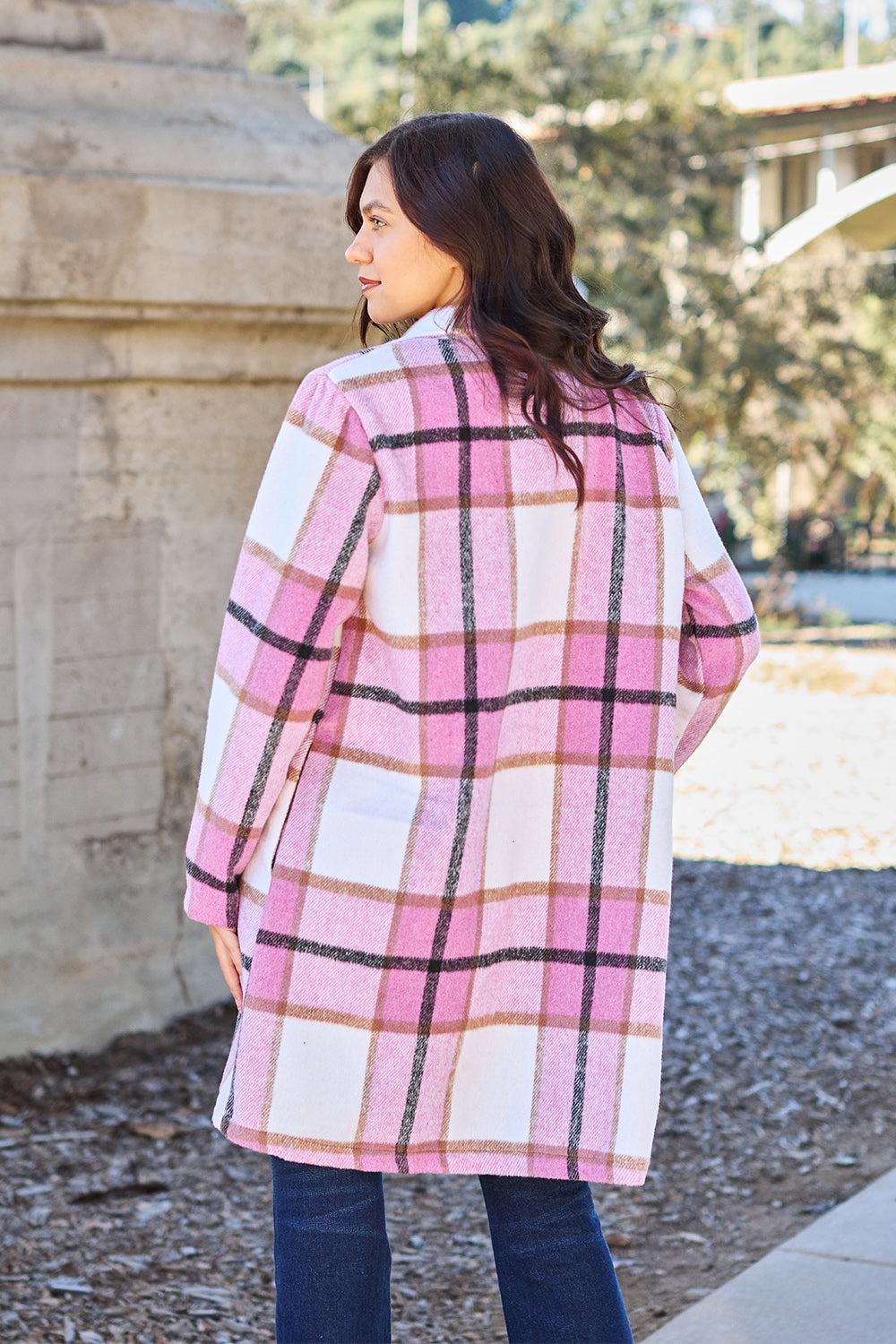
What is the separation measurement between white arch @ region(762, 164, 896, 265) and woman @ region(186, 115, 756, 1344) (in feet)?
69.9

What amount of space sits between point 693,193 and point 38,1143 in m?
13.6

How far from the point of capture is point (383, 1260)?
1.87 meters

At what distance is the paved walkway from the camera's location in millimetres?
2691

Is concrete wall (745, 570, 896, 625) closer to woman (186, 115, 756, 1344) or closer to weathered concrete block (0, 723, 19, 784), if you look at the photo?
weathered concrete block (0, 723, 19, 784)

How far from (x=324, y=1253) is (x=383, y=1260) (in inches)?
3.3

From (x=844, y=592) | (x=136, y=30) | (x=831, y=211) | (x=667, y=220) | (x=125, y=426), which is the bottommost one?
(x=844, y=592)

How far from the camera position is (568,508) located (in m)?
1.89

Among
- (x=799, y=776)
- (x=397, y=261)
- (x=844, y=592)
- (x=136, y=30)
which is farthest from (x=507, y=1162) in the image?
(x=844, y=592)

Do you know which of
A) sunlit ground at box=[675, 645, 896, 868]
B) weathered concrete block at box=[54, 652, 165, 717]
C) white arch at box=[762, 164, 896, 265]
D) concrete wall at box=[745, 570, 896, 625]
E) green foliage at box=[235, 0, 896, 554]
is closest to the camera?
weathered concrete block at box=[54, 652, 165, 717]

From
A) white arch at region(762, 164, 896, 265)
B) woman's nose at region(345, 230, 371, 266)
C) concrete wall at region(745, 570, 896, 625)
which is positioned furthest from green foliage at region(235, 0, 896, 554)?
woman's nose at region(345, 230, 371, 266)

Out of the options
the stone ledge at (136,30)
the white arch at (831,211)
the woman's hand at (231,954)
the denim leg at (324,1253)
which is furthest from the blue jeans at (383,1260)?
the white arch at (831,211)

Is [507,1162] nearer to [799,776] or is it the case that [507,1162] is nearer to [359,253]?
[359,253]

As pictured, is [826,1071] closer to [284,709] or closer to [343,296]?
[343,296]

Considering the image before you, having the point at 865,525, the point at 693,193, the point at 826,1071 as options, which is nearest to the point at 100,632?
the point at 826,1071
